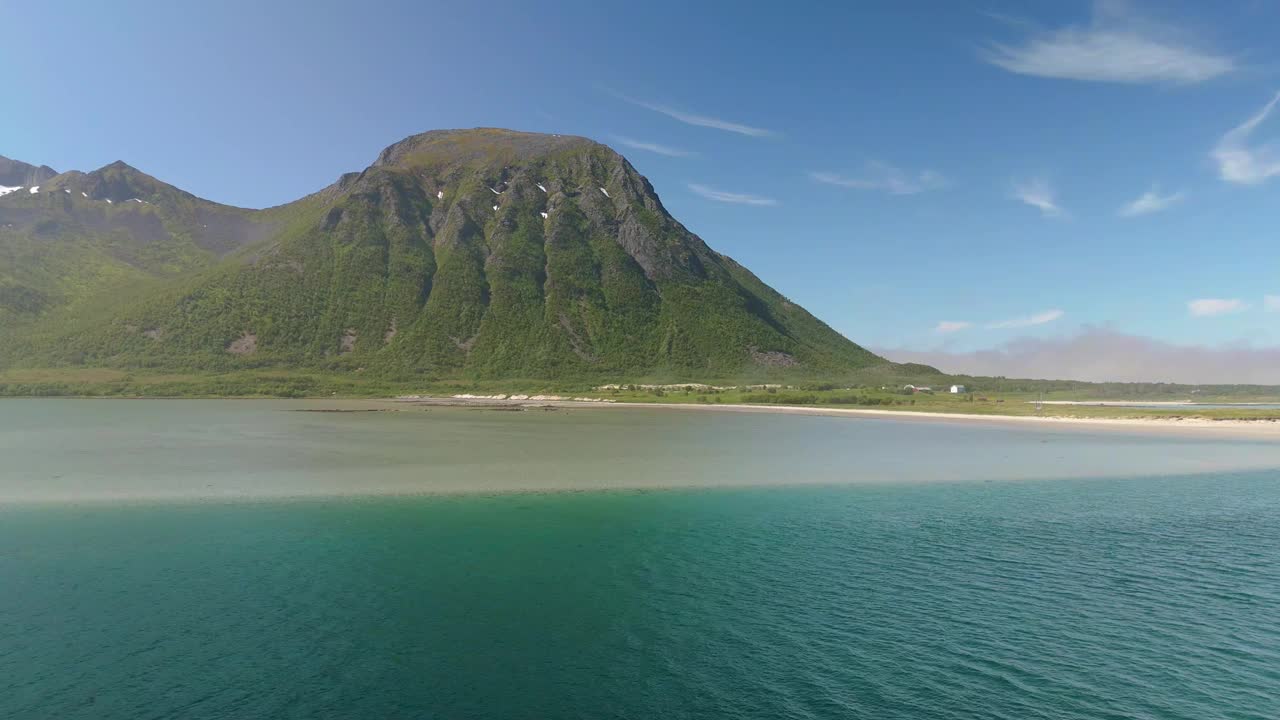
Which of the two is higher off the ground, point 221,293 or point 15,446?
point 221,293

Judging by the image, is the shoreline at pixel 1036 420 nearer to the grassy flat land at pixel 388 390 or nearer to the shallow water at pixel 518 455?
the shallow water at pixel 518 455

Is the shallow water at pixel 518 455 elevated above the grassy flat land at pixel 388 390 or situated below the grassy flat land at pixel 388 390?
below

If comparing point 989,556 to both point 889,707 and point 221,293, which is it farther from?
point 221,293

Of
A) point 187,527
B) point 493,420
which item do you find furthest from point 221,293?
point 187,527

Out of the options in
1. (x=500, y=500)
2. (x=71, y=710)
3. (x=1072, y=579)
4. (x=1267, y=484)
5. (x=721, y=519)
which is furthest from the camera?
(x=1267, y=484)

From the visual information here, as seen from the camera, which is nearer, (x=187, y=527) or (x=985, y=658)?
(x=985, y=658)

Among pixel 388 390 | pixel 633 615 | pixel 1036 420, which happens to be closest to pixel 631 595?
pixel 633 615

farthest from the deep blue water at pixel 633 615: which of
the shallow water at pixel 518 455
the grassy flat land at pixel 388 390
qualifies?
the grassy flat land at pixel 388 390

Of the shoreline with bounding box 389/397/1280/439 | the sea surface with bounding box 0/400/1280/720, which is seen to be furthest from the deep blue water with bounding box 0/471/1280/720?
the shoreline with bounding box 389/397/1280/439
